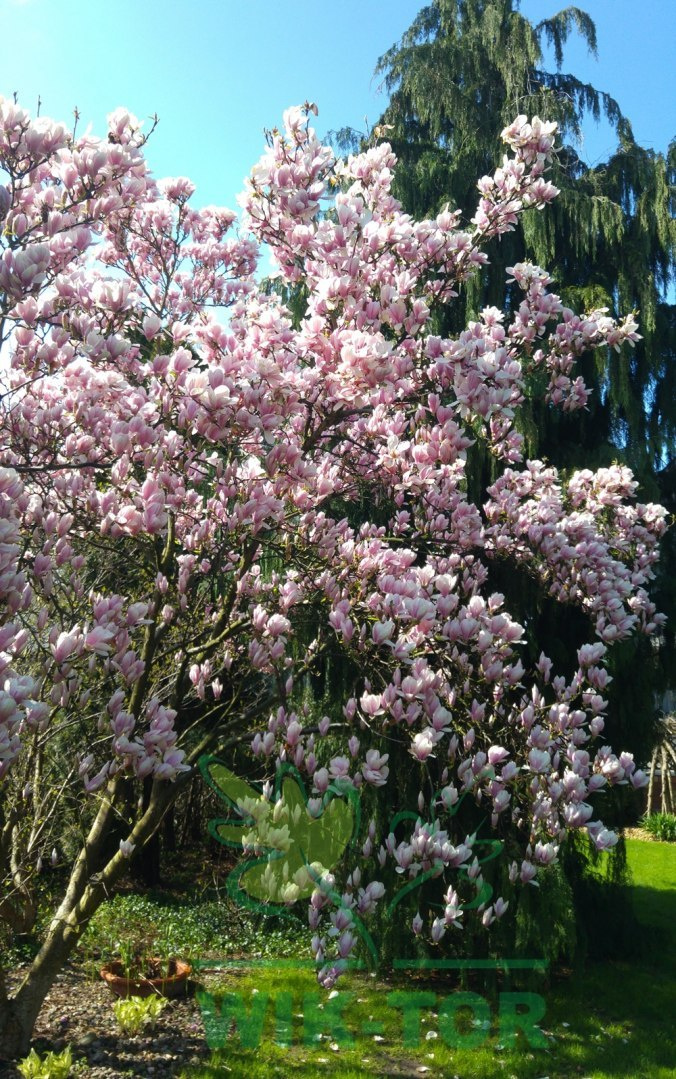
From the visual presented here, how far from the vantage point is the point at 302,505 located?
3490 millimetres

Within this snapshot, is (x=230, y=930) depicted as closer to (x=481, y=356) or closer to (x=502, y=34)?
(x=481, y=356)

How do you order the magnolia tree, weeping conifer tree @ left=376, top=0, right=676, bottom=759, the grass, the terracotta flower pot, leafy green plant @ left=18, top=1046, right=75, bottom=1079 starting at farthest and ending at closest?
1. weeping conifer tree @ left=376, top=0, right=676, bottom=759
2. the terracotta flower pot
3. the grass
4. leafy green plant @ left=18, top=1046, right=75, bottom=1079
5. the magnolia tree

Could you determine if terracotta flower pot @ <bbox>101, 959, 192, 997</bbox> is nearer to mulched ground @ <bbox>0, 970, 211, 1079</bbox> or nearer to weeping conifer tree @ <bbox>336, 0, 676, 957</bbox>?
mulched ground @ <bbox>0, 970, 211, 1079</bbox>

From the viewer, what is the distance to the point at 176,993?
4848 millimetres

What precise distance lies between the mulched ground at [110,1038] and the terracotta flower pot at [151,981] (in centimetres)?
7

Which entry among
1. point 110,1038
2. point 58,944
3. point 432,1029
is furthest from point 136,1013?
point 432,1029

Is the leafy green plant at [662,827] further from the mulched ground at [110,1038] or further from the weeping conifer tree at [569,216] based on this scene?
the mulched ground at [110,1038]

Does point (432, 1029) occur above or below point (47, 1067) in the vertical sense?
below

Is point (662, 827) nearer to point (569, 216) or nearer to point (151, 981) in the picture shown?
point (569, 216)

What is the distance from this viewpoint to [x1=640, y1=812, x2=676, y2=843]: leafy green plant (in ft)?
41.8

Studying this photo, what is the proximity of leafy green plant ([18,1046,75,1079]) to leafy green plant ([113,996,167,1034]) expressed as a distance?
2.06 ft

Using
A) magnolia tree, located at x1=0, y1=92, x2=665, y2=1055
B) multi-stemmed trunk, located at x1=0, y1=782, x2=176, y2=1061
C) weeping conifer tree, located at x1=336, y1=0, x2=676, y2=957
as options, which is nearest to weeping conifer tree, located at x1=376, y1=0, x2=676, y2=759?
weeping conifer tree, located at x1=336, y1=0, x2=676, y2=957

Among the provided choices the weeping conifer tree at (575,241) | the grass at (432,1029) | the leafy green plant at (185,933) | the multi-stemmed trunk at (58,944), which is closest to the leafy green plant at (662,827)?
the weeping conifer tree at (575,241)

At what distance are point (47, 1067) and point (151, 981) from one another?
52.4 inches
